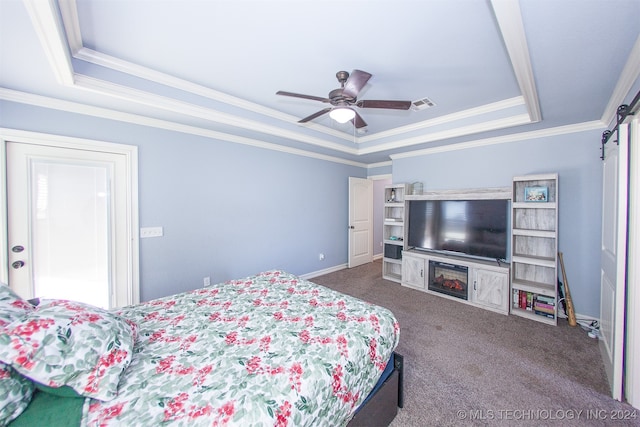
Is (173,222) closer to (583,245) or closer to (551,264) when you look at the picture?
(551,264)

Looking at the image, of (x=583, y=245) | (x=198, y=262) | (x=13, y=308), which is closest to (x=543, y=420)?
(x=583, y=245)

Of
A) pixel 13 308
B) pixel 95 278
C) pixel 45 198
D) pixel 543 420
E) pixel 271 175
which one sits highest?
pixel 271 175

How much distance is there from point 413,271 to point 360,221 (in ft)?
5.89

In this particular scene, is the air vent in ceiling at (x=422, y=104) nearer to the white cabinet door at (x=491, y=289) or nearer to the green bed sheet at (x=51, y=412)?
the white cabinet door at (x=491, y=289)

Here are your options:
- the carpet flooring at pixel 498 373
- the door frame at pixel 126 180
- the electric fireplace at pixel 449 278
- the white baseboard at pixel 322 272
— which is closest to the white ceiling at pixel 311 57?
the door frame at pixel 126 180

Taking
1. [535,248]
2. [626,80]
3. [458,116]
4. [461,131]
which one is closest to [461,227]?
[535,248]

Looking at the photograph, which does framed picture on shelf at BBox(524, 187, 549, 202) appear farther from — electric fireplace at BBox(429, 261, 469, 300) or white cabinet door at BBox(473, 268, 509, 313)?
electric fireplace at BBox(429, 261, 469, 300)

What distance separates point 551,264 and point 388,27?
10.5 ft

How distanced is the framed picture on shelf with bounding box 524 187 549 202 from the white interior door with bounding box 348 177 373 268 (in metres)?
2.92

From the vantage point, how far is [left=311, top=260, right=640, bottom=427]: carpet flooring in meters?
1.65

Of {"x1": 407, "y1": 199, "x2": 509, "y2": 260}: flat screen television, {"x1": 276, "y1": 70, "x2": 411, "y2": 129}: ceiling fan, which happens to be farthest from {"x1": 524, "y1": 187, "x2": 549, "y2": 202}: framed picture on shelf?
{"x1": 276, "y1": 70, "x2": 411, "y2": 129}: ceiling fan

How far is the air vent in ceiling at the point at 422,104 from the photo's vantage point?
2.88 m

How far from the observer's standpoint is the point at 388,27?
1.73 meters

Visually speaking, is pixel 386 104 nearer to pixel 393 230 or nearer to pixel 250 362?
pixel 250 362
